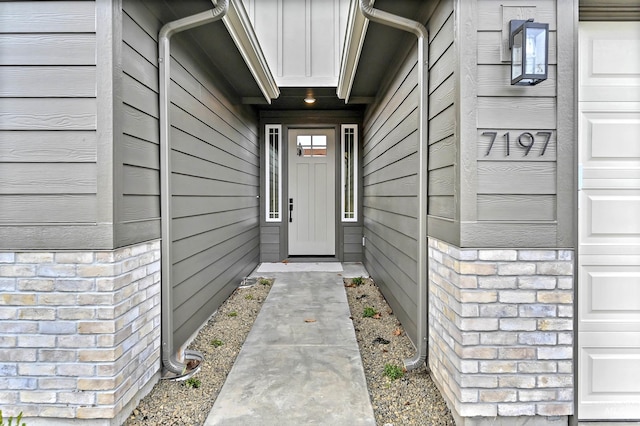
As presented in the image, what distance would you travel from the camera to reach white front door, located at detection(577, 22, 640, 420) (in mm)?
1819

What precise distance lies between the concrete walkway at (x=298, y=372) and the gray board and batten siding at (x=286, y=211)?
209cm

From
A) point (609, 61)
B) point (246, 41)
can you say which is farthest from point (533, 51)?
point (246, 41)

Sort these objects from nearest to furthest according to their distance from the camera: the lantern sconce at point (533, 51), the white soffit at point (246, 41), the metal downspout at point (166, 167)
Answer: the lantern sconce at point (533, 51) → the metal downspout at point (166, 167) → the white soffit at point (246, 41)

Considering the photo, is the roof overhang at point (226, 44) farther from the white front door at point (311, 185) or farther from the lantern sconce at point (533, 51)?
the white front door at point (311, 185)

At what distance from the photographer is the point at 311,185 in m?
6.12

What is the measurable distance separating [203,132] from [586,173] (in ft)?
8.92

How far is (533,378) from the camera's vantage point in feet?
5.75

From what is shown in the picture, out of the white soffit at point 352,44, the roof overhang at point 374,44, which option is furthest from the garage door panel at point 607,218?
the white soffit at point 352,44

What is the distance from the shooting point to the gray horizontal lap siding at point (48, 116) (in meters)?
1.78

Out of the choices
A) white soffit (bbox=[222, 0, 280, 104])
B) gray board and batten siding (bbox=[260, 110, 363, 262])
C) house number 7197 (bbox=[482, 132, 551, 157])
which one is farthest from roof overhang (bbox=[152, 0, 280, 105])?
house number 7197 (bbox=[482, 132, 551, 157])

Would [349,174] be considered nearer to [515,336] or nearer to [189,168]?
[189,168]

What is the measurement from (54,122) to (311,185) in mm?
4480

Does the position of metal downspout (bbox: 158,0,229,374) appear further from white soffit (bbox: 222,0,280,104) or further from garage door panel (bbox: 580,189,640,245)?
garage door panel (bbox: 580,189,640,245)

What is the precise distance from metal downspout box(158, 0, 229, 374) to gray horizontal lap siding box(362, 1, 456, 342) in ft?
4.57
